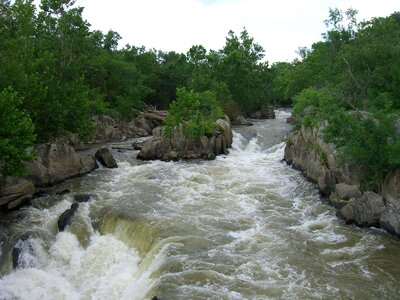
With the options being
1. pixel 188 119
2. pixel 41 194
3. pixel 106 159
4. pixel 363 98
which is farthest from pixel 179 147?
pixel 363 98

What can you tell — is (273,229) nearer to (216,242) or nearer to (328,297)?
(216,242)

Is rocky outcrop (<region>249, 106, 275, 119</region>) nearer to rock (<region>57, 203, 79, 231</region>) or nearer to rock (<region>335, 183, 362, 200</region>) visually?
rock (<region>335, 183, 362, 200</region>)

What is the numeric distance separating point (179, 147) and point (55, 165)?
34.9ft

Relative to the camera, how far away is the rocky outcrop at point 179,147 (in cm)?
3169

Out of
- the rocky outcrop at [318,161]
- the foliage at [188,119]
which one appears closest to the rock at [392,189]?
the rocky outcrop at [318,161]

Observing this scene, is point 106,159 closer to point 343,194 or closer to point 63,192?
point 63,192

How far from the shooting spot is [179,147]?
32500 mm

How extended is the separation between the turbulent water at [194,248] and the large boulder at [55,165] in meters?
1.36

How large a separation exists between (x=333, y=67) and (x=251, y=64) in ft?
111

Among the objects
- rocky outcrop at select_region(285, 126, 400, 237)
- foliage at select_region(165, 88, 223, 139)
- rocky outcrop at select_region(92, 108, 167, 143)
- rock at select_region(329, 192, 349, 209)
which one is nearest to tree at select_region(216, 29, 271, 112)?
rocky outcrop at select_region(92, 108, 167, 143)

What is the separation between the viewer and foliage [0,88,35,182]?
17.2 metres

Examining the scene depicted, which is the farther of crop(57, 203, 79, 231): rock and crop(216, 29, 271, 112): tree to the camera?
crop(216, 29, 271, 112): tree

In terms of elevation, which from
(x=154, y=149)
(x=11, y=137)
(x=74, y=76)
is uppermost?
(x=74, y=76)

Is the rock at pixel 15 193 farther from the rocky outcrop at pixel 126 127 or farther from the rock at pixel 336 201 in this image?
the rocky outcrop at pixel 126 127
